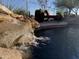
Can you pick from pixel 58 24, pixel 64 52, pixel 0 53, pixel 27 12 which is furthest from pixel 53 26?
pixel 0 53

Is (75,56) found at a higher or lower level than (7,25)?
lower

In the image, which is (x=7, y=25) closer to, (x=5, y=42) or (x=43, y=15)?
(x=5, y=42)

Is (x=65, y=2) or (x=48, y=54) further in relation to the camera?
(x=65, y=2)

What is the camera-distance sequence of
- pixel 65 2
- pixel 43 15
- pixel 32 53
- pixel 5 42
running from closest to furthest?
pixel 5 42
pixel 32 53
pixel 43 15
pixel 65 2

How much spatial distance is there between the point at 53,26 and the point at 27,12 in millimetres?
3601

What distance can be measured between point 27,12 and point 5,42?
18852 mm

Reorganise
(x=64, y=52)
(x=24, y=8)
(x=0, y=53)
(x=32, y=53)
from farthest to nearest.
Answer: (x=24, y=8) < (x=64, y=52) < (x=32, y=53) < (x=0, y=53)

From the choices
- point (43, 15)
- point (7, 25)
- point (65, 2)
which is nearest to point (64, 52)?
point (7, 25)

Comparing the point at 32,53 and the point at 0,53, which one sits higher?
the point at 0,53

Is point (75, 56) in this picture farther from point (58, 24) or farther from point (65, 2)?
point (65, 2)

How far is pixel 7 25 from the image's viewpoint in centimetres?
1247

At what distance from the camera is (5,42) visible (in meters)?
11.5

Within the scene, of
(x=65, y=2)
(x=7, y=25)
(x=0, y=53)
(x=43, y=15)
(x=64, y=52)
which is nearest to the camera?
(x=0, y=53)

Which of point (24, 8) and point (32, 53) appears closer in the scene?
→ point (32, 53)
